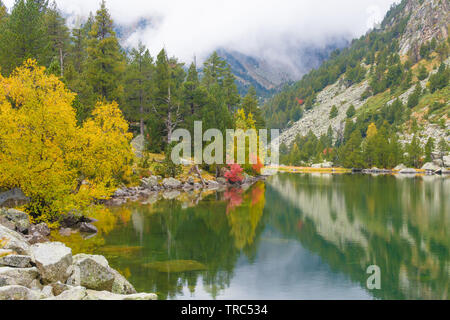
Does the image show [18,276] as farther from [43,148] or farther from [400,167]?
[400,167]

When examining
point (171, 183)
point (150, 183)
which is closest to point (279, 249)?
point (150, 183)

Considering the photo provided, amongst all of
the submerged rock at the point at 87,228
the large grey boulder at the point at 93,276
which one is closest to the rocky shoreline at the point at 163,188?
the submerged rock at the point at 87,228

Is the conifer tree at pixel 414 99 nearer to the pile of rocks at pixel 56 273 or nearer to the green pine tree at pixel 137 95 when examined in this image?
the green pine tree at pixel 137 95

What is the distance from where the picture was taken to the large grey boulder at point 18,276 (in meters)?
13.7

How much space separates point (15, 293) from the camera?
1221cm

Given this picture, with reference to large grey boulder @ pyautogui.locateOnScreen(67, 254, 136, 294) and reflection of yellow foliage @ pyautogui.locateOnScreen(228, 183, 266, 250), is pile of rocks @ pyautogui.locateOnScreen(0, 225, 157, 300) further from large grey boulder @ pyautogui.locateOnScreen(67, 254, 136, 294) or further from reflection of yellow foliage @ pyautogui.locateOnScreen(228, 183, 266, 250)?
reflection of yellow foliage @ pyautogui.locateOnScreen(228, 183, 266, 250)

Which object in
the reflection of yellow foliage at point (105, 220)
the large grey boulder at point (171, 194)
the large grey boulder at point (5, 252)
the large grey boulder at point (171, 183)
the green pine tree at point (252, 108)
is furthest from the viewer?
the green pine tree at point (252, 108)

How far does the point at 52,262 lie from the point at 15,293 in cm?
371

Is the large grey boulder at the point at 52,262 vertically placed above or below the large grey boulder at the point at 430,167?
below

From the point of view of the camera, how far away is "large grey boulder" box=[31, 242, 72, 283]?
51.3 ft

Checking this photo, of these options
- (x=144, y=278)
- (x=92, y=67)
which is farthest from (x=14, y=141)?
(x=92, y=67)

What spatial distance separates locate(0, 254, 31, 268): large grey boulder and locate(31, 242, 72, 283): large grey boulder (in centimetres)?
37
